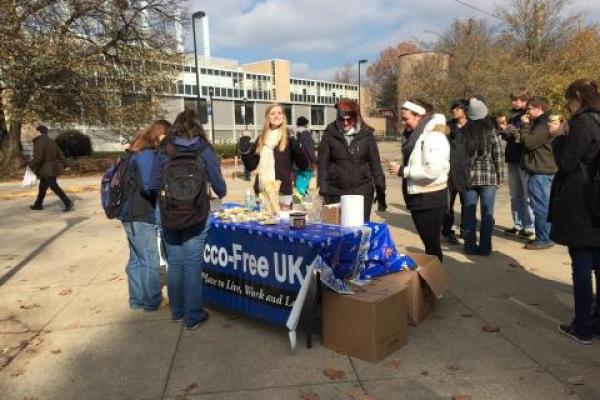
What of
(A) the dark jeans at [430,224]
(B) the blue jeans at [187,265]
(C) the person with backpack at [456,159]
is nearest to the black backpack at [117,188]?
(B) the blue jeans at [187,265]

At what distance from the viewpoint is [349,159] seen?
4.71m

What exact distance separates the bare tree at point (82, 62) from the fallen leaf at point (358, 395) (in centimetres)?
1784

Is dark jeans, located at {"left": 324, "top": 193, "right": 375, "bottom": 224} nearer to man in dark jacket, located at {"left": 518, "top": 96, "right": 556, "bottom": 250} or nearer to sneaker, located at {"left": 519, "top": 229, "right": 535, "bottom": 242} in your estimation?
man in dark jacket, located at {"left": 518, "top": 96, "right": 556, "bottom": 250}

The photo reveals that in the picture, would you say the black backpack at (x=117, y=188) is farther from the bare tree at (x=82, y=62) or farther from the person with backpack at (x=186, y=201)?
the bare tree at (x=82, y=62)

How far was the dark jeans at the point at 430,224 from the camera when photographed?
4.53m

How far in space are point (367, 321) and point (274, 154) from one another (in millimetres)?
2557

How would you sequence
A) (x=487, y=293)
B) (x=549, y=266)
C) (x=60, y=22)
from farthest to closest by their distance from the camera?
(x=60, y=22), (x=549, y=266), (x=487, y=293)

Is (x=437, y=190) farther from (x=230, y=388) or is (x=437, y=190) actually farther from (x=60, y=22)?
(x=60, y=22)

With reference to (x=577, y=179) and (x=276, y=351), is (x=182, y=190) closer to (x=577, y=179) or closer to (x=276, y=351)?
(x=276, y=351)

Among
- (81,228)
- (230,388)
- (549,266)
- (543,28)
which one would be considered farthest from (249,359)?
(543,28)

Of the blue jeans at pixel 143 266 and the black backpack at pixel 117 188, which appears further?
the blue jeans at pixel 143 266

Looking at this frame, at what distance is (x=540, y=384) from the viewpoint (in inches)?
125

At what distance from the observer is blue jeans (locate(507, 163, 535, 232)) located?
22.9 ft

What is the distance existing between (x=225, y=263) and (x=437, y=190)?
6.37 ft
